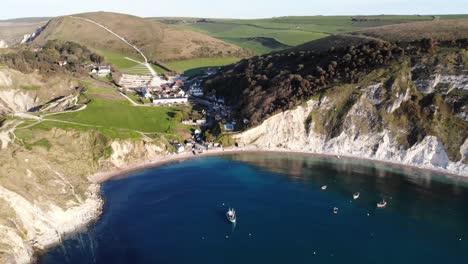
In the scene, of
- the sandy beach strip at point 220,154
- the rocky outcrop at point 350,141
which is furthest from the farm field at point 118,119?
the rocky outcrop at point 350,141

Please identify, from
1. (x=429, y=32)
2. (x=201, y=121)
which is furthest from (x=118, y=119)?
(x=429, y=32)

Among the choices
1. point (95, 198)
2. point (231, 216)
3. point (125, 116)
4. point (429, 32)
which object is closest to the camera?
point (231, 216)

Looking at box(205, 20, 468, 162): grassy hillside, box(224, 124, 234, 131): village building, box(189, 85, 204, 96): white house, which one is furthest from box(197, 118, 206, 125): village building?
box(189, 85, 204, 96): white house

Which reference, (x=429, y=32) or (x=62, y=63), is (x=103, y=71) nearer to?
(x=62, y=63)

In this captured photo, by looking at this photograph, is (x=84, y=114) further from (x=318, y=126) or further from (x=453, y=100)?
(x=453, y=100)

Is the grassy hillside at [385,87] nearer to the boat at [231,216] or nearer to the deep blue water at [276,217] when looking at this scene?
the deep blue water at [276,217]

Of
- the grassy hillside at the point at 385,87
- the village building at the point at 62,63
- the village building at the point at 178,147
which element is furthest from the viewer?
the village building at the point at 62,63
